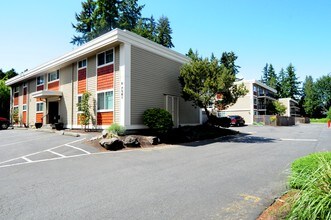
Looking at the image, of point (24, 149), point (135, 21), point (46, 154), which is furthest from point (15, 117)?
point (135, 21)

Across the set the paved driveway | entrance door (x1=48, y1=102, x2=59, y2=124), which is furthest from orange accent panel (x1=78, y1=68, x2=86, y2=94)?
the paved driveway

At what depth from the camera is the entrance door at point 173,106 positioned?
1763cm

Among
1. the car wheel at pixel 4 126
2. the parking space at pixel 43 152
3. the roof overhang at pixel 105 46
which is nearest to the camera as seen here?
the parking space at pixel 43 152

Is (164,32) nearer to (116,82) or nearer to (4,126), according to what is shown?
(4,126)

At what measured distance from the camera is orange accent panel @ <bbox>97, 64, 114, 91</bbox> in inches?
604

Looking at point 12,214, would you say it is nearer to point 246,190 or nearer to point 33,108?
point 246,190

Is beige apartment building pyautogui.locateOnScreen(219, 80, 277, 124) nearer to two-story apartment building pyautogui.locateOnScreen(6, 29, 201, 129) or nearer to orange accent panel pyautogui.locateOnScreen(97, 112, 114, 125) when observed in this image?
two-story apartment building pyautogui.locateOnScreen(6, 29, 201, 129)

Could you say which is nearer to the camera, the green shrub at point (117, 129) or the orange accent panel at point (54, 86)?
the green shrub at point (117, 129)

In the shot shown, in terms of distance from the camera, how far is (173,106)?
→ 18.2 meters

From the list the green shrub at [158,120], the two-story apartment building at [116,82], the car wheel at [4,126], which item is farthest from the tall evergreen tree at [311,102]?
the car wheel at [4,126]

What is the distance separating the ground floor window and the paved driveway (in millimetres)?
6626

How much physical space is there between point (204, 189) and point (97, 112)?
12.2 meters

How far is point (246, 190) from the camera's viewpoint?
5.29 meters

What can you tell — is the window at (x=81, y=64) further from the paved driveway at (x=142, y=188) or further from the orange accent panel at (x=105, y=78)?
the paved driveway at (x=142, y=188)
